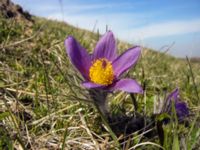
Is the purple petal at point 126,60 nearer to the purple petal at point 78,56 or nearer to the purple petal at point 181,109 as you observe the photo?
the purple petal at point 78,56

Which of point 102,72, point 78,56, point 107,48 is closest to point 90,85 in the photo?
point 102,72

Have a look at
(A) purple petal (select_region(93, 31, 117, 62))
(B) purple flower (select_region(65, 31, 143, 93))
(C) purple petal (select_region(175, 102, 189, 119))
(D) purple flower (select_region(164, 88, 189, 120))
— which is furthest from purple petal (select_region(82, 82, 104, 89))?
(C) purple petal (select_region(175, 102, 189, 119))

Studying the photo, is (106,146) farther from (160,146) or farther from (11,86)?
(11,86)

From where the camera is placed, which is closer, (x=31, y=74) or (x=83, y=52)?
(x=83, y=52)

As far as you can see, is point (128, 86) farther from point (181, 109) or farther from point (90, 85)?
point (181, 109)

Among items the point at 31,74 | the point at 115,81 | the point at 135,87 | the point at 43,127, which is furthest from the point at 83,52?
the point at 31,74

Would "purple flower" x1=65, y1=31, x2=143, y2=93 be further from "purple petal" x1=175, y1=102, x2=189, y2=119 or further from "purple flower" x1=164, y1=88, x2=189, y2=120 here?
"purple petal" x1=175, y1=102, x2=189, y2=119

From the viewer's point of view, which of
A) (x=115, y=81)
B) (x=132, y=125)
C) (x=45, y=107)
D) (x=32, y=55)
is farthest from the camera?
(x=32, y=55)
